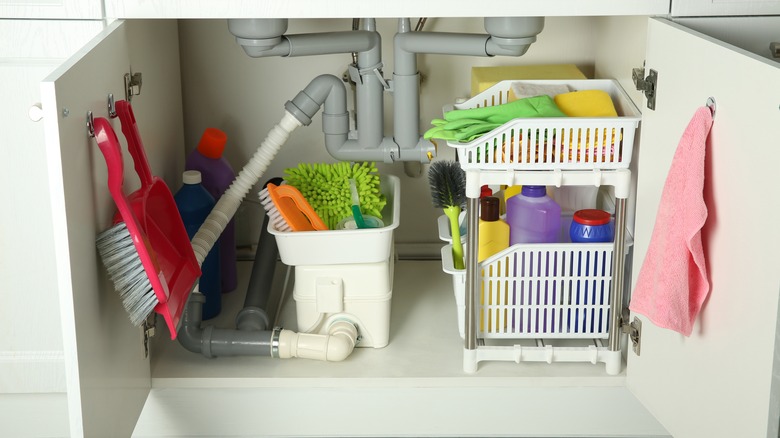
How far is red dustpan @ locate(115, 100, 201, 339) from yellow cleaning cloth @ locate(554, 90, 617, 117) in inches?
23.6

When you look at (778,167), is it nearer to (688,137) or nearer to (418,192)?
(688,137)

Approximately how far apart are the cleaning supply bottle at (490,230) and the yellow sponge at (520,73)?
0.84 feet

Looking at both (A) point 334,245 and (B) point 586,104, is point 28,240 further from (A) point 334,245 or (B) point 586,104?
(B) point 586,104

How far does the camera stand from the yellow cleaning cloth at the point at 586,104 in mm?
1438

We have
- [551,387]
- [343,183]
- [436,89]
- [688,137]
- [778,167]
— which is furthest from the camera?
[436,89]

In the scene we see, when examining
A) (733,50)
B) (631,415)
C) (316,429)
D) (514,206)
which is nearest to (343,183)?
(514,206)

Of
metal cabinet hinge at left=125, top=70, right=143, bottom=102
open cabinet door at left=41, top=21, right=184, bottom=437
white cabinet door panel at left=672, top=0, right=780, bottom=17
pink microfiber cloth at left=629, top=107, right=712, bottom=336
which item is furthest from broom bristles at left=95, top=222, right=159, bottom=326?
white cabinet door panel at left=672, top=0, right=780, bottom=17

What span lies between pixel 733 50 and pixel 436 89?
86 cm

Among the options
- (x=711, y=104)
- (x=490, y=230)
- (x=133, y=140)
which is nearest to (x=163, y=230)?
(x=133, y=140)

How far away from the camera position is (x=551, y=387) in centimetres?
148

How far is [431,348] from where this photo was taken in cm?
A: 157

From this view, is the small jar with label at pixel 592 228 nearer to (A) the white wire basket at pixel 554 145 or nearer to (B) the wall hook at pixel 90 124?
(A) the white wire basket at pixel 554 145

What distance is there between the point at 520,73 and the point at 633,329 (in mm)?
542

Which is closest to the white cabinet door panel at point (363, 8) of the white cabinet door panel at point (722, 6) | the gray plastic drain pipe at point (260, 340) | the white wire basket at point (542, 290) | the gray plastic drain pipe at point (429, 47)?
the white cabinet door panel at point (722, 6)
